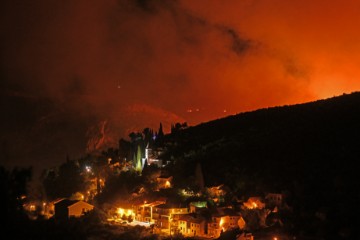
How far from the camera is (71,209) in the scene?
3362 cm

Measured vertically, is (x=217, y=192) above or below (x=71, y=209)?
above

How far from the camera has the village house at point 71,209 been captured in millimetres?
33422

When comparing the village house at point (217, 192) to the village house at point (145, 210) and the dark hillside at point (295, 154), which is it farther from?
the village house at point (145, 210)

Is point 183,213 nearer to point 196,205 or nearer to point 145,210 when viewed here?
point 196,205

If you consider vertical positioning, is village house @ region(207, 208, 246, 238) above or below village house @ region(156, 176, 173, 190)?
below

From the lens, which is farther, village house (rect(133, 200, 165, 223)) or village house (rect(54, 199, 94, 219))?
village house (rect(54, 199, 94, 219))

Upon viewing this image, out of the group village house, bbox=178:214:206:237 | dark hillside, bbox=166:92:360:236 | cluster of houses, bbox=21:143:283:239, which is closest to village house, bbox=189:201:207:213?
cluster of houses, bbox=21:143:283:239

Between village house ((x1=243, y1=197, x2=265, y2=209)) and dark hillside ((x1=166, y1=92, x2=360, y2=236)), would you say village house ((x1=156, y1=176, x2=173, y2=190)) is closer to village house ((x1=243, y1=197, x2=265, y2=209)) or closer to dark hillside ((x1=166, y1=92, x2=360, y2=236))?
dark hillside ((x1=166, y1=92, x2=360, y2=236))

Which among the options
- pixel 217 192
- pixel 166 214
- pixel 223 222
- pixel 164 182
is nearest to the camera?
pixel 223 222

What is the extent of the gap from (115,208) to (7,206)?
25.7 meters

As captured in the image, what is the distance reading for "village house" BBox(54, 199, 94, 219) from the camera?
33.4 m

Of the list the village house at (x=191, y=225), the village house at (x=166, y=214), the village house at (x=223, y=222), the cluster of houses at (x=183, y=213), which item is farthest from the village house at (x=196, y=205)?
the village house at (x=223, y=222)

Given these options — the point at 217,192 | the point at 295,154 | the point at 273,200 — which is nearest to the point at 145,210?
the point at 217,192

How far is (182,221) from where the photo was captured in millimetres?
28047
